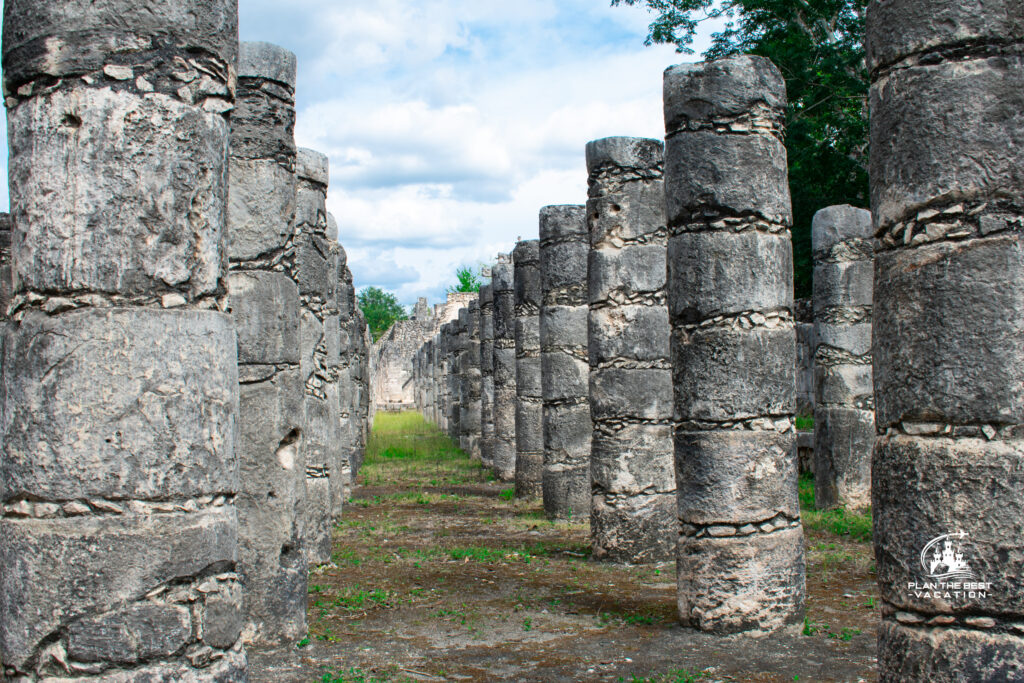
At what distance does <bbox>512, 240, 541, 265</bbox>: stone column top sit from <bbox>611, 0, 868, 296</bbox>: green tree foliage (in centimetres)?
635

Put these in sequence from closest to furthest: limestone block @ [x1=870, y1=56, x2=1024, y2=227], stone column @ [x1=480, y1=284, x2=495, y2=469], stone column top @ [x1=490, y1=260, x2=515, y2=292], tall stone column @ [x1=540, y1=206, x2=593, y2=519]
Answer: limestone block @ [x1=870, y1=56, x2=1024, y2=227]
tall stone column @ [x1=540, y1=206, x2=593, y2=519]
stone column top @ [x1=490, y1=260, x2=515, y2=292]
stone column @ [x1=480, y1=284, x2=495, y2=469]

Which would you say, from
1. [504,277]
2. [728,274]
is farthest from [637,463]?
[504,277]

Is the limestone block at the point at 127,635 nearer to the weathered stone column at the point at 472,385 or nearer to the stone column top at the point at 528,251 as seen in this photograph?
the stone column top at the point at 528,251

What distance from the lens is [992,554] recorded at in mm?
4004

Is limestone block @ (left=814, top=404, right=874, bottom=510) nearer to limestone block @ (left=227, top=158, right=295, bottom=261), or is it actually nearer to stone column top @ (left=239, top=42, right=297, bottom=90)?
limestone block @ (left=227, top=158, right=295, bottom=261)

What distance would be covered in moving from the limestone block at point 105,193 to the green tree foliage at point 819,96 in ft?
52.8

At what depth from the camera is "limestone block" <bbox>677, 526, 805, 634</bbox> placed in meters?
6.89

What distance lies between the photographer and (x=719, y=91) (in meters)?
7.34

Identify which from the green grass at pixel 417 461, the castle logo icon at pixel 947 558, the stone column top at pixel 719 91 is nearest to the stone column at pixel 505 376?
the green grass at pixel 417 461

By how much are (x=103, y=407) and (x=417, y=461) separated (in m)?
18.6

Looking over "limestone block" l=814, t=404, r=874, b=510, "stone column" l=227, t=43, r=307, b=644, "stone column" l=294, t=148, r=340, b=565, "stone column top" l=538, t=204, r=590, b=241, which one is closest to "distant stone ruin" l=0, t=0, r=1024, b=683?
"stone column" l=227, t=43, r=307, b=644

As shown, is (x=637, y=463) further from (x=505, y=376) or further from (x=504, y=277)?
(x=504, y=277)

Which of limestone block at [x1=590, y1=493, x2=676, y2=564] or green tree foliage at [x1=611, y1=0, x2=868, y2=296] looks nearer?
limestone block at [x1=590, y1=493, x2=676, y2=564]

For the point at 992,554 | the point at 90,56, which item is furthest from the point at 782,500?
the point at 90,56
